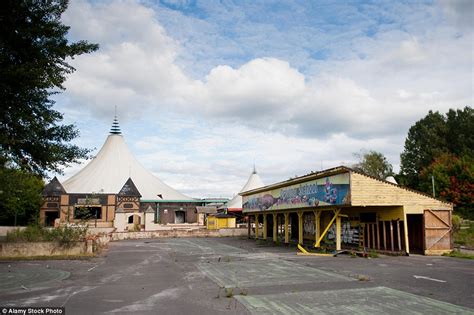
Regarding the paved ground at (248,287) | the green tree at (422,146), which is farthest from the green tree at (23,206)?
the green tree at (422,146)

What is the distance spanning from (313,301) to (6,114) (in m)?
8.53

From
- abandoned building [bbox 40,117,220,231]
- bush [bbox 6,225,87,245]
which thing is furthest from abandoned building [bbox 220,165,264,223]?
bush [bbox 6,225,87,245]

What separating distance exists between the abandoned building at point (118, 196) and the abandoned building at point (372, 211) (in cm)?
2973

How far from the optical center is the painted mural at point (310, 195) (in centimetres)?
2119

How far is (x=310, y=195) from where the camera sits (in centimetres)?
2473

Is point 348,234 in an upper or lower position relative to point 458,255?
upper

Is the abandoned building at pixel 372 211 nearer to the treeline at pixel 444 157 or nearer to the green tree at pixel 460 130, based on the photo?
the treeline at pixel 444 157

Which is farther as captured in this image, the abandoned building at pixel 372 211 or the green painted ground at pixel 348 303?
the abandoned building at pixel 372 211

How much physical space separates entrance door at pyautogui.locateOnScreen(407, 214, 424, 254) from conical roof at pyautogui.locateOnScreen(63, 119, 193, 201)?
151 ft

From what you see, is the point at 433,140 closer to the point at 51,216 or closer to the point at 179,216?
the point at 179,216

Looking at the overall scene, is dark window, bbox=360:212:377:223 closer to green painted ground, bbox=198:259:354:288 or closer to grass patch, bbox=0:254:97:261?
green painted ground, bbox=198:259:354:288

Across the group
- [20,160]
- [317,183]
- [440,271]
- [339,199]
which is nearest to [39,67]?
[20,160]

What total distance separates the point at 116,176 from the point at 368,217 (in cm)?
5056

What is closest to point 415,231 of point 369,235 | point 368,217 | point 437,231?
point 369,235
